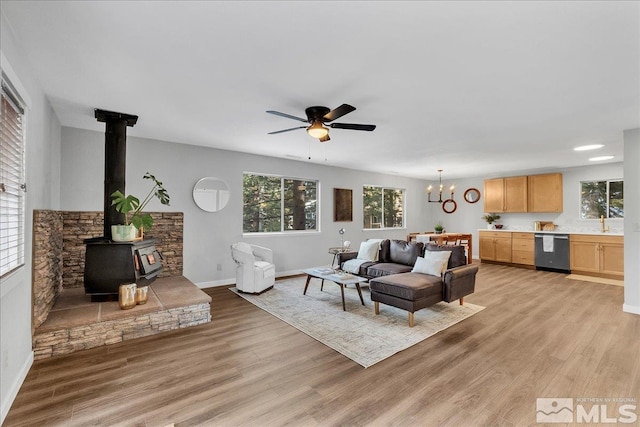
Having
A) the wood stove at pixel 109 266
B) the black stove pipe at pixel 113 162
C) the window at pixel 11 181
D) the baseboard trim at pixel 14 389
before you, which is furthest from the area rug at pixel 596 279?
the window at pixel 11 181

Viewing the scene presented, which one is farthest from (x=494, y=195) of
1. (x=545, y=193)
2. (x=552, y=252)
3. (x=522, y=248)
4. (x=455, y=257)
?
(x=455, y=257)

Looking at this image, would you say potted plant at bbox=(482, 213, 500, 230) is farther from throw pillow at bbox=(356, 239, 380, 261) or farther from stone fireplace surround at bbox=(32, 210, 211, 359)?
stone fireplace surround at bbox=(32, 210, 211, 359)

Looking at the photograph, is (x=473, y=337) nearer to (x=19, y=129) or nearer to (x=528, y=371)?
(x=528, y=371)

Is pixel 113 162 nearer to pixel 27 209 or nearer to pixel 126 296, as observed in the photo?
pixel 27 209

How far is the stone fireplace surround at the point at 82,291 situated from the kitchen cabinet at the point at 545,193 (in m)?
7.84

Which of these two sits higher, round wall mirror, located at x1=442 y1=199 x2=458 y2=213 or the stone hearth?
round wall mirror, located at x1=442 y1=199 x2=458 y2=213

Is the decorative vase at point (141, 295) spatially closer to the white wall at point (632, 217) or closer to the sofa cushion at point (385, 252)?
the sofa cushion at point (385, 252)

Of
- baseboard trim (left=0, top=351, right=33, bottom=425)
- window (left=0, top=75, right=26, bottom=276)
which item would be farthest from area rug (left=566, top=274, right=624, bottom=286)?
window (left=0, top=75, right=26, bottom=276)

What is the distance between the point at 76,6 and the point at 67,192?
3.36m

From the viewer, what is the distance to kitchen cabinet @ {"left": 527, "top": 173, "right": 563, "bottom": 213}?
279 inches

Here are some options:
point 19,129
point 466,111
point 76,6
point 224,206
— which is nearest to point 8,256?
point 19,129

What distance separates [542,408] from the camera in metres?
2.07

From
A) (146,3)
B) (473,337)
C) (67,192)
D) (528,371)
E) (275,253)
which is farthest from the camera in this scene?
(275,253)

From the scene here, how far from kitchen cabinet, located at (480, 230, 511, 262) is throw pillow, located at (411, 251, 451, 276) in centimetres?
444
